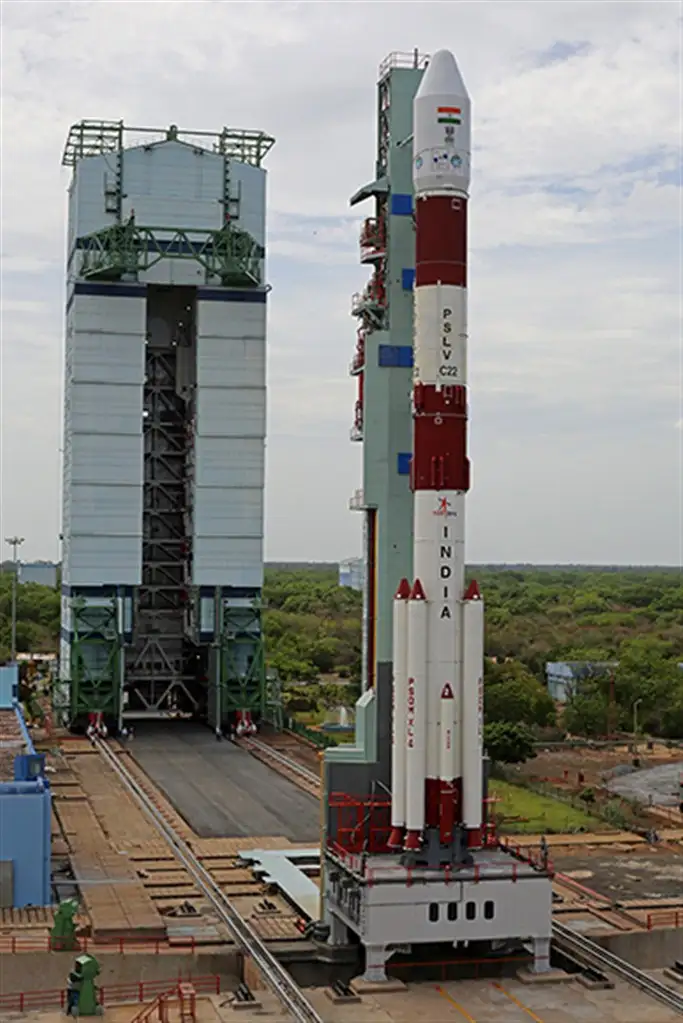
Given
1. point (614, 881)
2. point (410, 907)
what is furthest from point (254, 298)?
point (410, 907)

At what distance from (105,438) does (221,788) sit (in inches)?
786

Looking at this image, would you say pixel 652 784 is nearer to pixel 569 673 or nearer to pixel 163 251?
pixel 163 251

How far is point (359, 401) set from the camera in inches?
1485

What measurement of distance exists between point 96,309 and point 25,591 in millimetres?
90672

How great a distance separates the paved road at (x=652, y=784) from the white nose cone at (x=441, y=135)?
27382mm

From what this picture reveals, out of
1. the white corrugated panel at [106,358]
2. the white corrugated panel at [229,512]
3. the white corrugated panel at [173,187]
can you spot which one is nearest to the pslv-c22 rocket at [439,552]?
the white corrugated panel at [106,358]

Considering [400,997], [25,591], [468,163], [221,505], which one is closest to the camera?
[400,997]

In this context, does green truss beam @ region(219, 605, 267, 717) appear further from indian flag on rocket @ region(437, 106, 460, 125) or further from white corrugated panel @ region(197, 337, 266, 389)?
indian flag on rocket @ region(437, 106, 460, 125)

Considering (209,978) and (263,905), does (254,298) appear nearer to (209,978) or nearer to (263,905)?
(263,905)

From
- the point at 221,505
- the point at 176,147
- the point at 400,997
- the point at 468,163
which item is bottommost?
the point at 400,997

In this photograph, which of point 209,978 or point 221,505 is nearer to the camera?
point 209,978

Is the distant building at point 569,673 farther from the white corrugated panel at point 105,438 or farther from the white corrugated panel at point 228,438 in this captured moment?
the white corrugated panel at point 105,438

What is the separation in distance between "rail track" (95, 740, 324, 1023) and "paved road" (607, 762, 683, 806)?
17.6 meters

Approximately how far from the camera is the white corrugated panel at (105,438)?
66438mm
